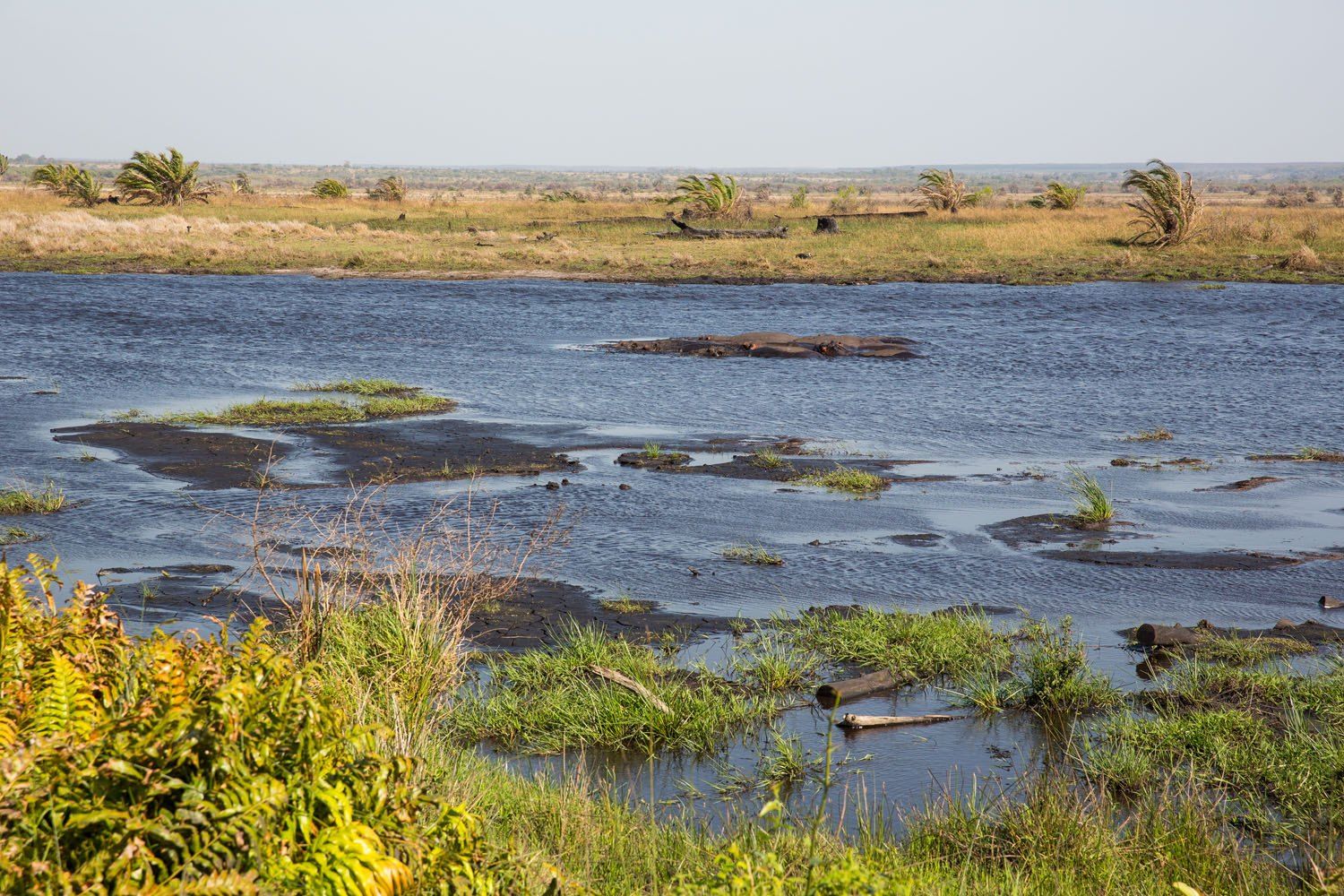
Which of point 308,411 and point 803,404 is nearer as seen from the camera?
point 308,411

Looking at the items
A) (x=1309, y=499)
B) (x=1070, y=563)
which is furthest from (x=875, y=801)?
(x=1309, y=499)

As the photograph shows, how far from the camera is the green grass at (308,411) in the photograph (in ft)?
47.3

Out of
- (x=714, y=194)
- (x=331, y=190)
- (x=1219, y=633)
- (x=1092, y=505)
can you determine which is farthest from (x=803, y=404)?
(x=331, y=190)

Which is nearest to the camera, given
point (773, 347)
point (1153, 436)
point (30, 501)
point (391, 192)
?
point (30, 501)

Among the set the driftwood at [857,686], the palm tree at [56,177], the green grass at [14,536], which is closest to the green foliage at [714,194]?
the palm tree at [56,177]

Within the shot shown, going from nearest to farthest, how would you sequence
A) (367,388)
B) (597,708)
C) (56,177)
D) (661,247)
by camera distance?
(597,708)
(367,388)
(661,247)
(56,177)

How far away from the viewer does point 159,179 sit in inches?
1917

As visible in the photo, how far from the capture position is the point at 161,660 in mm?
3109

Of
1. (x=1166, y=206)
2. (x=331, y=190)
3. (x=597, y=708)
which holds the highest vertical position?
(x=331, y=190)

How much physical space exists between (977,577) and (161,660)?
262 inches

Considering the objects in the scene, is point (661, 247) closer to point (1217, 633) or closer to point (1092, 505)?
point (1092, 505)

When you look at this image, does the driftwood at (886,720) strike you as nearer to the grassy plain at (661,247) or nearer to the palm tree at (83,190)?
the grassy plain at (661,247)

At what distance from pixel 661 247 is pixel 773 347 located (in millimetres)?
17530

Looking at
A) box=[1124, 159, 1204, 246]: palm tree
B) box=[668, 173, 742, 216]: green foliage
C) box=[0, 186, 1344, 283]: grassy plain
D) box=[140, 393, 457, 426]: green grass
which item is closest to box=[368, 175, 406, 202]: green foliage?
box=[0, 186, 1344, 283]: grassy plain
